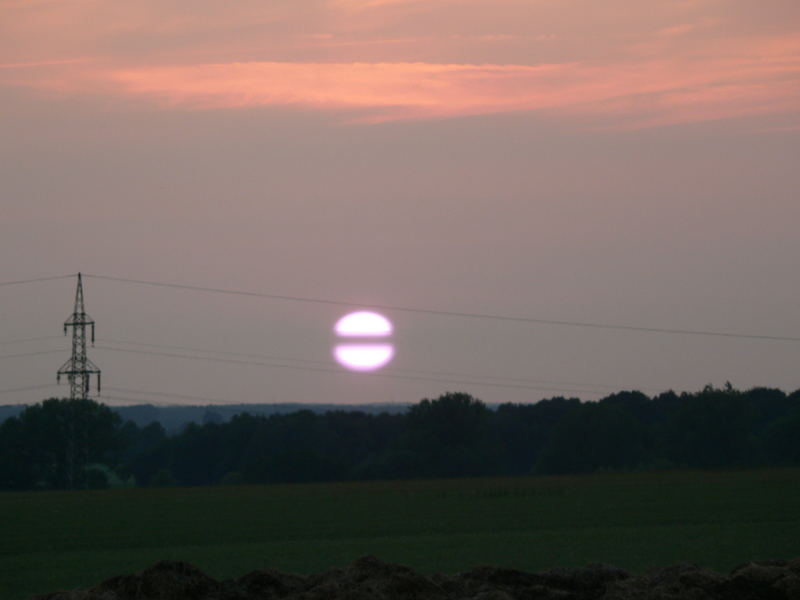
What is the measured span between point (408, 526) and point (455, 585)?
27541 millimetres

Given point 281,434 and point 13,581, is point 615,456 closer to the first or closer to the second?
point 281,434

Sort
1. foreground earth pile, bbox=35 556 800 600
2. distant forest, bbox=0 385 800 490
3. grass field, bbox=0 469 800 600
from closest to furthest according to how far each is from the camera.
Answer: foreground earth pile, bbox=35 556 800 600 < grass field, bbox=0 469 800 600 < distant forest, bbox=0 385 800 490

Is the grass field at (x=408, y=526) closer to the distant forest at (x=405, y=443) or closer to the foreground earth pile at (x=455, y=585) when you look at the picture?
the foreground earth pile at (x=455, y=585)

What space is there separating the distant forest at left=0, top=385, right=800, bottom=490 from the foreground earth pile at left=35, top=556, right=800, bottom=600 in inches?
2916

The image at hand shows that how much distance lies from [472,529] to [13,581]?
1855cm

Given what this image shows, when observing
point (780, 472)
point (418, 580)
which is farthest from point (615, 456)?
point (418, 580)

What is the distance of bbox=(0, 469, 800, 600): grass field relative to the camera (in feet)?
97.8

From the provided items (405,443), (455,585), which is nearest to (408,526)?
(455,585)

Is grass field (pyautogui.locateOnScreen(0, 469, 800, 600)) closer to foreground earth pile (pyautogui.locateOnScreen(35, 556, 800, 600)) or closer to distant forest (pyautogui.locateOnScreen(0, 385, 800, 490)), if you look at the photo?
foreground earth pile (pyautogui.locateOnScreen(35, 556, 800, 600))

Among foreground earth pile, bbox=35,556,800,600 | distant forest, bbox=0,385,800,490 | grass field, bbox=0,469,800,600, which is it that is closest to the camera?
foreground earth pile, bbox=35,556,800,600

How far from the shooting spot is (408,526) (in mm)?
43938

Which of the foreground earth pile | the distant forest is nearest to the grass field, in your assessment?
the foreground earth pile

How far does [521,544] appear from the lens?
34.1m

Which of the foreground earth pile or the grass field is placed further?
the grass field
